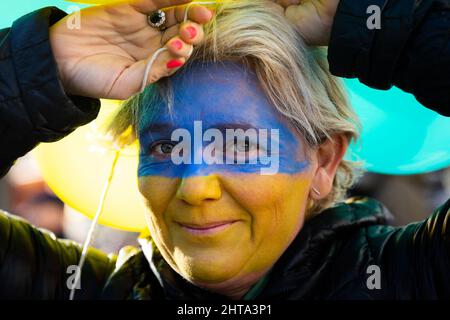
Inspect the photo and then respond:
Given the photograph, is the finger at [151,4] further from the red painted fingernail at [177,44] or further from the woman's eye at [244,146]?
the woman's eye at [244,146]

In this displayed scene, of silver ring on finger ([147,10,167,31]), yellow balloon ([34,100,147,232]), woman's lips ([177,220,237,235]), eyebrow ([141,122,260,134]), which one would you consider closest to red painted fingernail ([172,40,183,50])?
silver ring on finger ([147,10,167,31])

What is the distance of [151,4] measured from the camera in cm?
186

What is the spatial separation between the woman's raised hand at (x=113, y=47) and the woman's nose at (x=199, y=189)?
0.25 metres

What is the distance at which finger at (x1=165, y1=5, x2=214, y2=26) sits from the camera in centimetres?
179

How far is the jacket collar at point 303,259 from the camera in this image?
209 cm

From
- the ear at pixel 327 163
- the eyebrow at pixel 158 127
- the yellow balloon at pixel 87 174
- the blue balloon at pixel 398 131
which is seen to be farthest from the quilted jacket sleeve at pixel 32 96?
the blue balloon at pixel 398 131

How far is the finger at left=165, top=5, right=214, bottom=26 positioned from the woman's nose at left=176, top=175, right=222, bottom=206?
0.37m

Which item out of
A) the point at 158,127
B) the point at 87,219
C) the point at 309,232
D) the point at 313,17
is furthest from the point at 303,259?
the point at 87,219

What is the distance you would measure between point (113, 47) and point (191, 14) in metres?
0.23

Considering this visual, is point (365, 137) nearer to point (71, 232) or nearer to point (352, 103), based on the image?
point (352, 103)

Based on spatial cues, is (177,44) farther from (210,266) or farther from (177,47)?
(210,266)

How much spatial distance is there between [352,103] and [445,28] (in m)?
0.46
